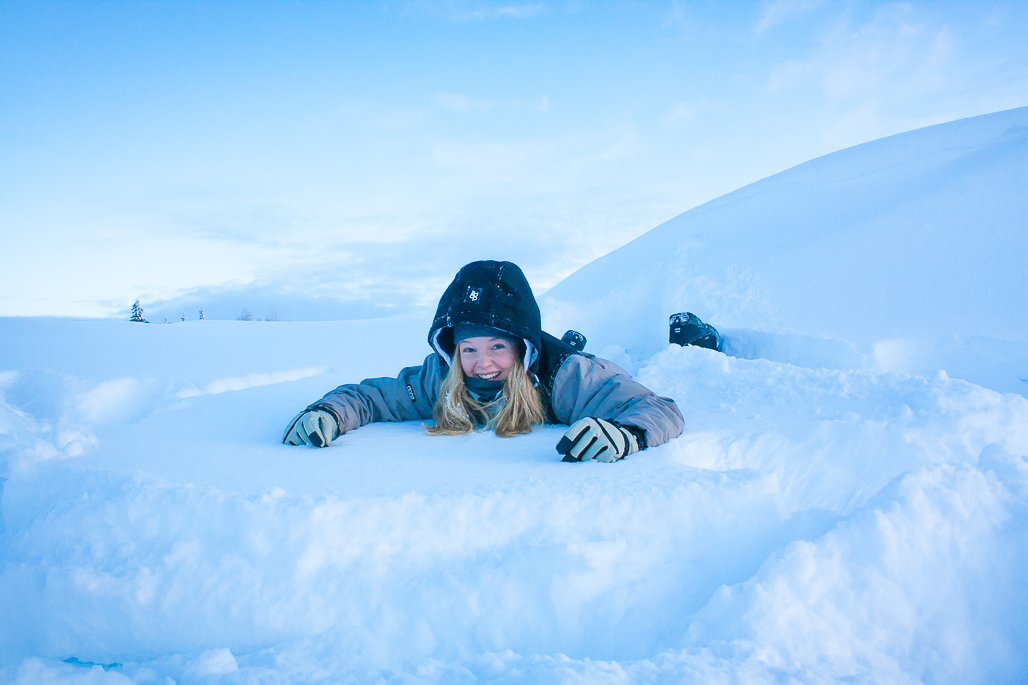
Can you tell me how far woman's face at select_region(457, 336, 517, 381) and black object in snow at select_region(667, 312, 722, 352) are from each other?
1.54 metres

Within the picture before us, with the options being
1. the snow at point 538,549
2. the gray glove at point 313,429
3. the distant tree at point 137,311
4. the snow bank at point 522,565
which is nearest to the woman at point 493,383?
the gray glove at point 313,429

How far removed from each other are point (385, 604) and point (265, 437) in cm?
126

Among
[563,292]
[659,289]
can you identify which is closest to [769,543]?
[659,289]

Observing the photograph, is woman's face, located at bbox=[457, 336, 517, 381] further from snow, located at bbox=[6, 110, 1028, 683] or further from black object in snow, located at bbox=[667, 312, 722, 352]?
black object in snow, located at bbox=[667, 312, 722, 352]

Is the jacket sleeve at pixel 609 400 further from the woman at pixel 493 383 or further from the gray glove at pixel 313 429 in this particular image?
the gray glove at pixel 313 429

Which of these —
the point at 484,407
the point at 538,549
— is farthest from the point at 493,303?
the point at 538,549

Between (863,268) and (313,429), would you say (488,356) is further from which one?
(863,268)

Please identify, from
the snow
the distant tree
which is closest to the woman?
the snow

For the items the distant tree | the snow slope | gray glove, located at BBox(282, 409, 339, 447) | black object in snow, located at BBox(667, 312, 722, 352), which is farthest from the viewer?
the distant tree

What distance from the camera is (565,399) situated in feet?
7.18

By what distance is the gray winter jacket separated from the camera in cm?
188

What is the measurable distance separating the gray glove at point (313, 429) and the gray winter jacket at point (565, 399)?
0.26 ft

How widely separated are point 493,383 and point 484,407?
13 cm

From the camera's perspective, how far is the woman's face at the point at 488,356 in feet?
7.22
